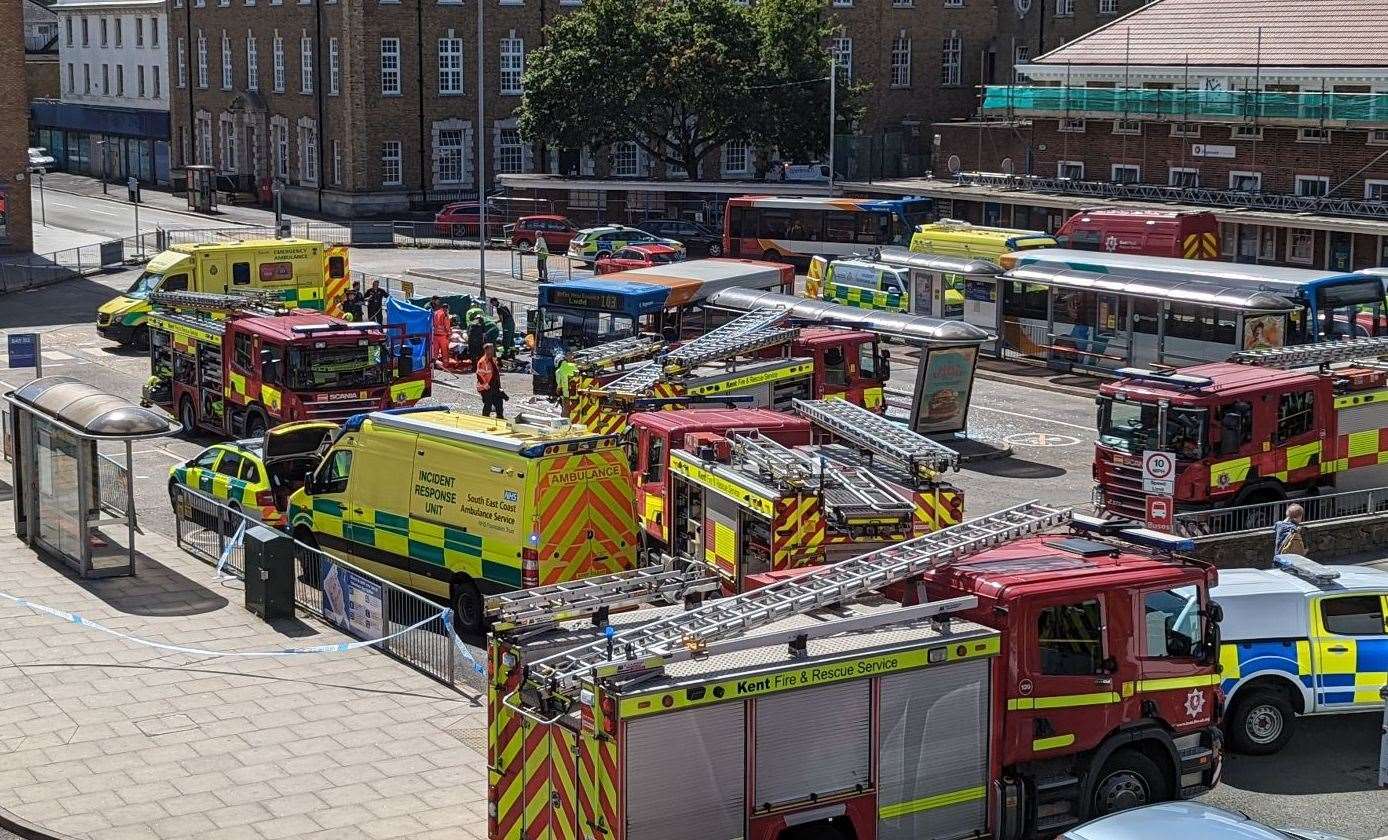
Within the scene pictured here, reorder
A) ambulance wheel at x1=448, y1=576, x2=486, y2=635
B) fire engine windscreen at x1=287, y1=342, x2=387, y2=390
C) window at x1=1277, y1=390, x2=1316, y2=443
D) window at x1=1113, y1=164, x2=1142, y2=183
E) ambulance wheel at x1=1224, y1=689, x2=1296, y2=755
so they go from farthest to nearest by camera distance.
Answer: window at x1=1113, y1=164, x2=1142, y2=183, fire engine windscreen at x1=287, y1=342, x2=387, y2=390, window at x1=1277, y1=390, x2=1316, y2=443, ambulance wheel at x1=448, y1=576, x2=486, y2=635, ambulance wheel at x1=1224, y1=689, x2=1296, y2=755

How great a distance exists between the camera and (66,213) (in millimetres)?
82312

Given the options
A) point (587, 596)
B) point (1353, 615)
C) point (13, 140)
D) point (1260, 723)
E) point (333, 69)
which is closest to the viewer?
point (587, 596)

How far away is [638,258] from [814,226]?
630 cm

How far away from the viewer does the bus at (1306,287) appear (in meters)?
37.3

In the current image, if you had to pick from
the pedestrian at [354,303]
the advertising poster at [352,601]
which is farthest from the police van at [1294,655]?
the pedestrian at [354,303]

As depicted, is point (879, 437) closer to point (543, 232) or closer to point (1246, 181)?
point (1246, 181)

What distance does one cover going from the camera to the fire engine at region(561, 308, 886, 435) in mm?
27625

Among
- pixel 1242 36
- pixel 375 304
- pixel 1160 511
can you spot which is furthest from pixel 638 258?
pixel 1160 511

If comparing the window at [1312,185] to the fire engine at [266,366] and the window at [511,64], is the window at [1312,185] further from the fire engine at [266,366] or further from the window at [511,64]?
the window at [511,64]

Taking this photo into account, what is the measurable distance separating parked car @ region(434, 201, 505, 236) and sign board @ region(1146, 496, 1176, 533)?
158ft

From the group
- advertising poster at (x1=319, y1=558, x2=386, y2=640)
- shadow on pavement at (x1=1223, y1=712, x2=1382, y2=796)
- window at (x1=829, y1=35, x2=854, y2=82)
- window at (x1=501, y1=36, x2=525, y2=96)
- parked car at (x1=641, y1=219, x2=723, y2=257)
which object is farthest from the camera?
window at (x1=501, y1=36, x2=525, y2=96)

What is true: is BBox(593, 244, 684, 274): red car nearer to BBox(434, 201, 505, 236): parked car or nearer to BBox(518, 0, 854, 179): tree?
BBox(518, 0, 854, 179): tree

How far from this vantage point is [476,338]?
41.5 metres

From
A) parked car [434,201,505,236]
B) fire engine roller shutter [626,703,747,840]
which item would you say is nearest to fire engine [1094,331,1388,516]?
fire engine roller shutter [626,703,747,840]
